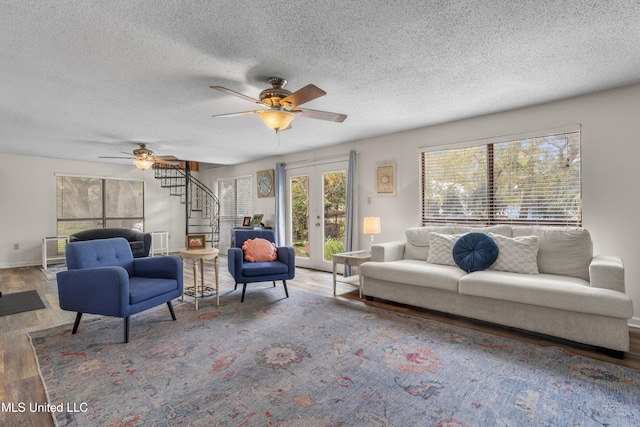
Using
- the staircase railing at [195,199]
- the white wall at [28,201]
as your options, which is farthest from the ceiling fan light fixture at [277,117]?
the white wall at [28,201]

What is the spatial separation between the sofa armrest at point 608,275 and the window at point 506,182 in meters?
0.99

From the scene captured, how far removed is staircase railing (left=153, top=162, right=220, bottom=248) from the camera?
8.59 metres

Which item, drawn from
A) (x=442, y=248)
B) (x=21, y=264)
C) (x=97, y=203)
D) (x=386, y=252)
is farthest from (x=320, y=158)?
(x=21, y=264)

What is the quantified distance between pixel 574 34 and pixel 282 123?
2.26 meters

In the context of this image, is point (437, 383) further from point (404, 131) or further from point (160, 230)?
point (160, 230)

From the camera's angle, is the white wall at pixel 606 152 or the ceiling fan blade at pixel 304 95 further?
the white wall at pixel 606 152

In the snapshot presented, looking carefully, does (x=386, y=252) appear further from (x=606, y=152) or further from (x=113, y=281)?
(x=113, y=281)

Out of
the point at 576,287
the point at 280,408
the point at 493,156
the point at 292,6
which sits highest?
the point at 292,6

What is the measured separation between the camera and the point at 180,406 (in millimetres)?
1921

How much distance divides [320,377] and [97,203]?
25.5ft

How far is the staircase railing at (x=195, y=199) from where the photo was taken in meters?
8.59

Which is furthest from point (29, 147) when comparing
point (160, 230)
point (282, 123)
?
point (282, 123)

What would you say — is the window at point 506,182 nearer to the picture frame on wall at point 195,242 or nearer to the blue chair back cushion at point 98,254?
the picture frame on wall at point 195,242

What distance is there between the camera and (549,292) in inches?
108
